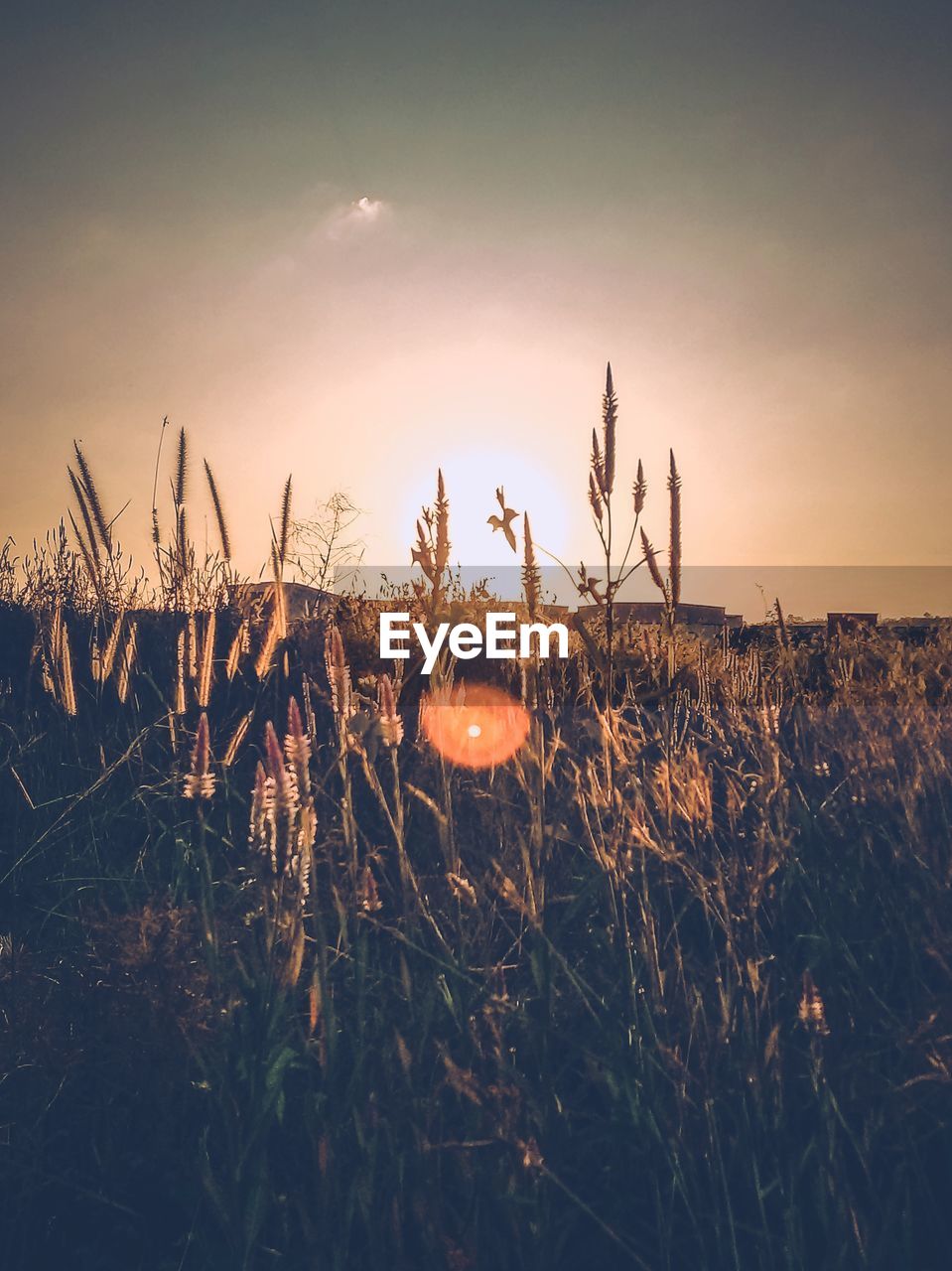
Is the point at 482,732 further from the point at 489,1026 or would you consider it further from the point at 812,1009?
the point at 812,1009

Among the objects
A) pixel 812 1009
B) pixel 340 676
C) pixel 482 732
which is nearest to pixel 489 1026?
pixel 812 1009

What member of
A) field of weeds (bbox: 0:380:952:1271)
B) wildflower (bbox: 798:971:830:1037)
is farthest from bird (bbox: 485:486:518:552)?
wildflower (bbox: 798:971:830:1037)

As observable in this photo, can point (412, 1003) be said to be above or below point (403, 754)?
below

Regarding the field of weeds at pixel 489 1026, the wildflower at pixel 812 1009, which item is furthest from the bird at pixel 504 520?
the wildflower at pixel 812 1009

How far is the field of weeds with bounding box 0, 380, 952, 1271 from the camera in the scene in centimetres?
138

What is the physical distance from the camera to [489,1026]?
1562 millimetres

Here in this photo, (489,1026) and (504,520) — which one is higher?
(504,520)

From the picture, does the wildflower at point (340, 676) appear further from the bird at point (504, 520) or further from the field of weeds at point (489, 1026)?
the bird at point (504, 520)

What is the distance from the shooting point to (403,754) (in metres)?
3.03

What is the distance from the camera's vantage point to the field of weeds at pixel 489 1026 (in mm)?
1379

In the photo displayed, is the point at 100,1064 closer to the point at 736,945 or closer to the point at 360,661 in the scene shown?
A: the point at 736,945

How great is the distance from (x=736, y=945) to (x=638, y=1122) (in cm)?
57

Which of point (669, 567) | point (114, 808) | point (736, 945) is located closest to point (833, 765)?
point (669, 567)

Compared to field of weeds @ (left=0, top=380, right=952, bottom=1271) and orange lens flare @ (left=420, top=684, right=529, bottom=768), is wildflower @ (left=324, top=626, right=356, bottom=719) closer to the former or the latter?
field of weeds @ (left=0, top=380, right=952, bottom=1271)
